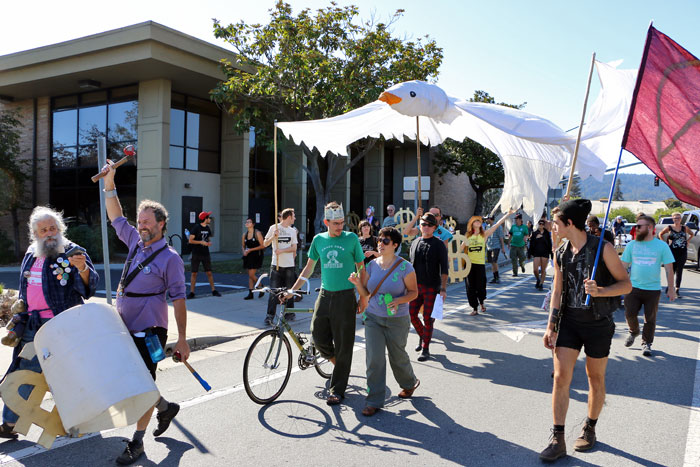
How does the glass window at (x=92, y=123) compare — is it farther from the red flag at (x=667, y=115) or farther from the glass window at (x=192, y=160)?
the red flag at (x=667, y=115)

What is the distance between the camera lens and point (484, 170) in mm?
32000

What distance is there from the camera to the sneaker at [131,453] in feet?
11.9

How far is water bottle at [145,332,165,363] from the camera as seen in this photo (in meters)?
3.72

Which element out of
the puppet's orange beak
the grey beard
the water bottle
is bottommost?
the water bottle

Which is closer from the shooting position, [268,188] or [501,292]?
[501,292]

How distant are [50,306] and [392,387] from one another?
334cm

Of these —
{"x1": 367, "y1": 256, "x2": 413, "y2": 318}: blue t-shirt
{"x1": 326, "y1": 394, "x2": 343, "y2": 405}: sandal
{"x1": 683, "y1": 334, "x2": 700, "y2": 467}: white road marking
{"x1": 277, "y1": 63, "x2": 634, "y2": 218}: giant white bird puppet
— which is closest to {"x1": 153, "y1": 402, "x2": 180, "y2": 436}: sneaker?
{"x1": 326, "y1": 394, "x2": 343, "y2": 405}: sandal

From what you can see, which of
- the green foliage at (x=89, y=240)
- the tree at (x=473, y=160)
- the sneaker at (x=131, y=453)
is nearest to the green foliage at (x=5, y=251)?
the green foliage at (x=89, y=240)

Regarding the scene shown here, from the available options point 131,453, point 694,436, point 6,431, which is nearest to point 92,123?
point 6,431

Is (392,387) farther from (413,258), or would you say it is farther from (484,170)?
(484,170)

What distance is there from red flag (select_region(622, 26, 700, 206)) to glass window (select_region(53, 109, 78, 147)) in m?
21.5

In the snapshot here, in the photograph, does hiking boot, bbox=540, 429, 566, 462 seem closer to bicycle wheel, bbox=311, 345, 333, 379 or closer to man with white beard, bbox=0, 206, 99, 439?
bicycle wheel, bbox=311, 345, 333, 379

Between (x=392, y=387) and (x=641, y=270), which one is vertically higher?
(x=641, y=270)

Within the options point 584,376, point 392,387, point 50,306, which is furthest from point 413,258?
point 50,306
